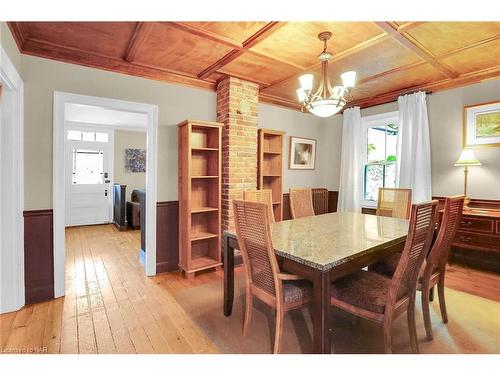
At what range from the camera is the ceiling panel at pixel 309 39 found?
7.09ft

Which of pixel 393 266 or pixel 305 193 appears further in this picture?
pixel 305 193

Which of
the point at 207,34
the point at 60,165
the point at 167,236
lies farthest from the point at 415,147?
the point at 60,165

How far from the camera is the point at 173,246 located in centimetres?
331

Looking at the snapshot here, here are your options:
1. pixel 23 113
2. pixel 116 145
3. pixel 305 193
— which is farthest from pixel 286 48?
pixel 116 145

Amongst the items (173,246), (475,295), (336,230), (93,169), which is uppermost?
(93,169)

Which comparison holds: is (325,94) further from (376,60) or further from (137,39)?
(137,39)

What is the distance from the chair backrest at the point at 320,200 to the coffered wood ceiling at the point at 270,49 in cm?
201

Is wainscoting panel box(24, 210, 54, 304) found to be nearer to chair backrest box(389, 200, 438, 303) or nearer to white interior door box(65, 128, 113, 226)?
chair backrest box(389, 200, 438, 303)

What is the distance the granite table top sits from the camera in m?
1.53

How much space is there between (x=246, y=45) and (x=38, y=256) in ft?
9.06

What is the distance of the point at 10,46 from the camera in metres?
2.05

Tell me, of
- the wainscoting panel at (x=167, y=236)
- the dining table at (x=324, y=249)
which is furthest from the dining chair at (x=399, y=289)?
the wainscoting panel at (x=167, y=236)

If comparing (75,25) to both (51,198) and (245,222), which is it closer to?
(51,198)
